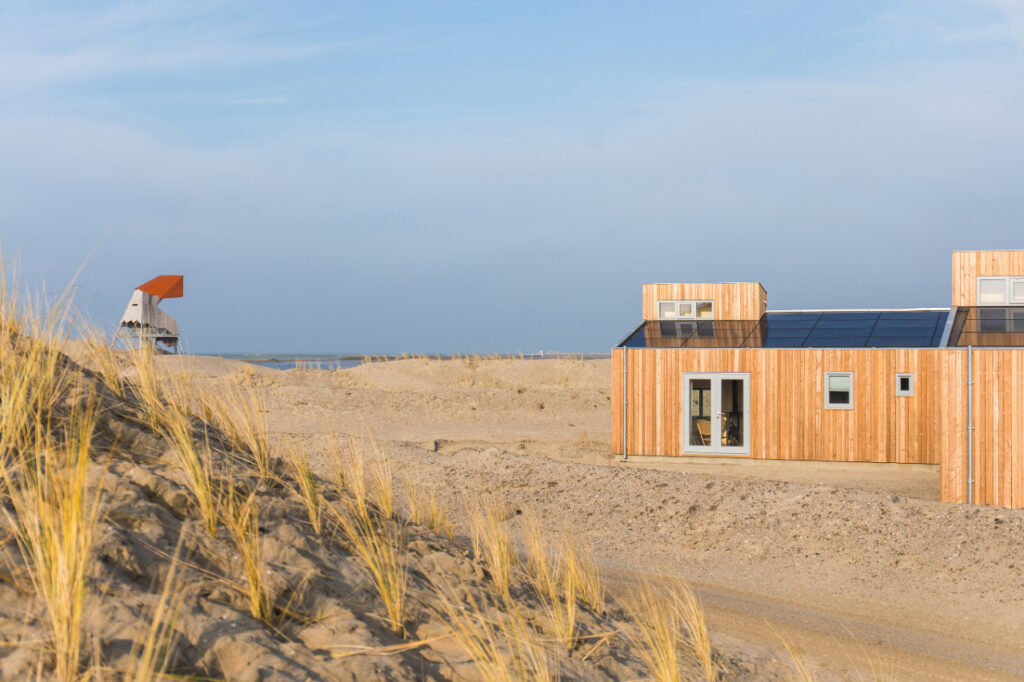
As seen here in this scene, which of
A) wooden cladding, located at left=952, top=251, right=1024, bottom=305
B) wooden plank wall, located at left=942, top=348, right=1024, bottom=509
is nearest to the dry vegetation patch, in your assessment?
wooden plank wall, located at left=942, top=348, right=1024, bottom=509

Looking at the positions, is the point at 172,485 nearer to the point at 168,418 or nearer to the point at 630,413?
the point at 168,418

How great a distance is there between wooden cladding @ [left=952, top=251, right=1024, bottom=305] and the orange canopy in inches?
987

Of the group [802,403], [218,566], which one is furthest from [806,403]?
[218,566]

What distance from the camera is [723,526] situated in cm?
823

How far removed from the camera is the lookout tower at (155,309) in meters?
27.8

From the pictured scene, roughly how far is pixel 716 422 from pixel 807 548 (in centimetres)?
723

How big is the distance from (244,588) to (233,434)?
5.86 feet

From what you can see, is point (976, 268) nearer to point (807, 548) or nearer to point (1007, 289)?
point (1007, 289)

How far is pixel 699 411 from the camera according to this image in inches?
624

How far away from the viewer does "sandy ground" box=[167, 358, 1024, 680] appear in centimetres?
529

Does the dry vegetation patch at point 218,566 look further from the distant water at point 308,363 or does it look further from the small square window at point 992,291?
the distant water at point 308,363

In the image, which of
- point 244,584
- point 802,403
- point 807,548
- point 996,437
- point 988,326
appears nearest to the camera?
point 244,584

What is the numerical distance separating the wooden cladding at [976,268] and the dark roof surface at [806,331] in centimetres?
64

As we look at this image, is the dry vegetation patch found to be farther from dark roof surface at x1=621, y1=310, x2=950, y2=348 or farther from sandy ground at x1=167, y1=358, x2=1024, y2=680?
dark roof surface at x1=621, y1=310, x2=950, y2=348
